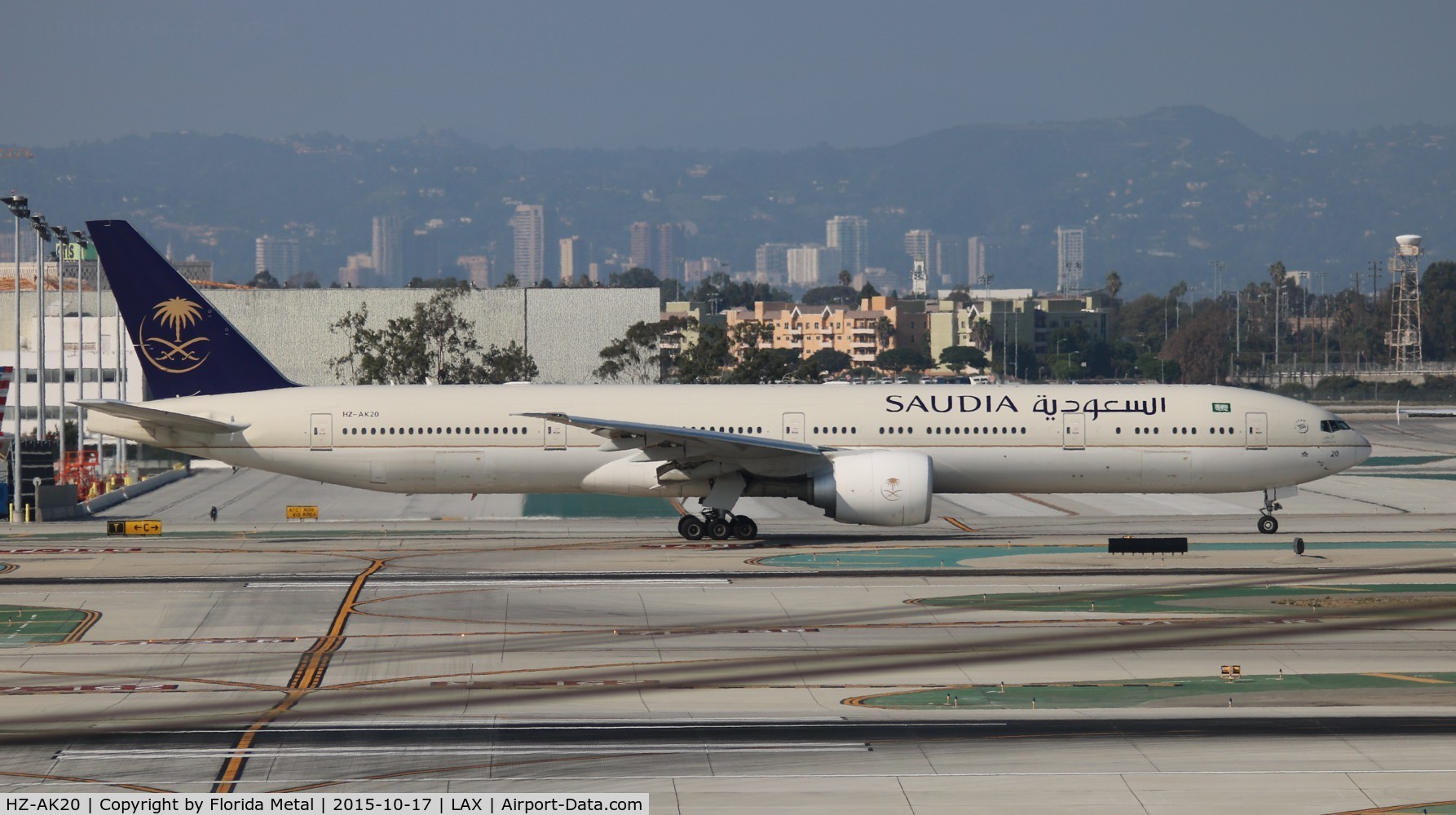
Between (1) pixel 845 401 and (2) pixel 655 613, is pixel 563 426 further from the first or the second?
(2) pixel 655 613

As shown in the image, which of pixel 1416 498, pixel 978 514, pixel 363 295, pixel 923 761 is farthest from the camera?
pixel 363 295

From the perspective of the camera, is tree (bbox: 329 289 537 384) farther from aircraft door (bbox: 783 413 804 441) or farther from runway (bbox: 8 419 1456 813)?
aircraft door (bbox: 783 413 804 441)

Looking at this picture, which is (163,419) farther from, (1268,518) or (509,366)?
(509,366)

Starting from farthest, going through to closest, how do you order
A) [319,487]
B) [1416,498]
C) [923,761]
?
[319,487] < [1416,498] < [923,761]

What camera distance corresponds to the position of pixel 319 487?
66.4 meters

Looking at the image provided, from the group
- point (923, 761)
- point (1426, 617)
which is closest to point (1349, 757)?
point (923, 761)

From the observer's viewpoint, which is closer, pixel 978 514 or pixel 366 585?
pixel 366 585

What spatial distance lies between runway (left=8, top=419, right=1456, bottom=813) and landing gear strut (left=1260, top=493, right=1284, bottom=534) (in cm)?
74

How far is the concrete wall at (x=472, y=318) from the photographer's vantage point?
11694 centimetres

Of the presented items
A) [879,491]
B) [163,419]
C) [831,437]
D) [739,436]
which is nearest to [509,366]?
[163,419]

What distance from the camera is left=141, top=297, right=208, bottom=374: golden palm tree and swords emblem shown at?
43.4 metres

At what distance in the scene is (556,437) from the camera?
137 ft

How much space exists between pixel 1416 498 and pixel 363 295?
83.9m

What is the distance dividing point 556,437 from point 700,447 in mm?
4658
